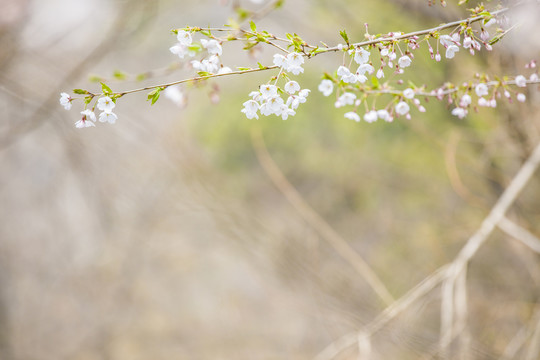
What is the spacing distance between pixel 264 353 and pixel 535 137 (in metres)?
3.75

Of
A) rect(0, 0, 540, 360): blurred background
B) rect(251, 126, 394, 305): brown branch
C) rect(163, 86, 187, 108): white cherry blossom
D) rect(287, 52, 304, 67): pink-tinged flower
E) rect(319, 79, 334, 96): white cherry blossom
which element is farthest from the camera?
rect(0, 0, 540, 360): blurred background

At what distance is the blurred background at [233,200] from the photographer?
2.20 m

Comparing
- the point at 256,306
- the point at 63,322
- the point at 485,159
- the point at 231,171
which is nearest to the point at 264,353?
the point at 256,306

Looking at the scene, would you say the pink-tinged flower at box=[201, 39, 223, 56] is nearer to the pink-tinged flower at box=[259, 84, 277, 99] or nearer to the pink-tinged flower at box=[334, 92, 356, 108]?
the pink-tinged flower at box=[259, 84, 277, 99]

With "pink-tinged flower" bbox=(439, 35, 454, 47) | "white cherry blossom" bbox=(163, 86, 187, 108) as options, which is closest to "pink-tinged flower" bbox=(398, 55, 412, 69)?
"pink-tinged flower" bbox=(439, 35, 454, 47)

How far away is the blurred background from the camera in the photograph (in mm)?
2197

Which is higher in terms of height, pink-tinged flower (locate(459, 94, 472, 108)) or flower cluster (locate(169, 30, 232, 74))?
pink-tinged flower (locate(459, 94, 472, 108))

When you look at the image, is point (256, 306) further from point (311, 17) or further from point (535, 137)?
point (535, 137)

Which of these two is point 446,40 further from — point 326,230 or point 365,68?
point 326,230

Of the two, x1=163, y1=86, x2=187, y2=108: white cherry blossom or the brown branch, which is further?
the brown branch

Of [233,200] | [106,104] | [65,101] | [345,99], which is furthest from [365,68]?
[233,200]

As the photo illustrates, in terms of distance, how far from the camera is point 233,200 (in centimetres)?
301

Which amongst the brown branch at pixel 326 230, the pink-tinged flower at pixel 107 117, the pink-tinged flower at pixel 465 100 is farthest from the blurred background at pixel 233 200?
the pink-tinged flower at pixel 107 117

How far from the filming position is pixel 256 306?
→ 18.9ft
